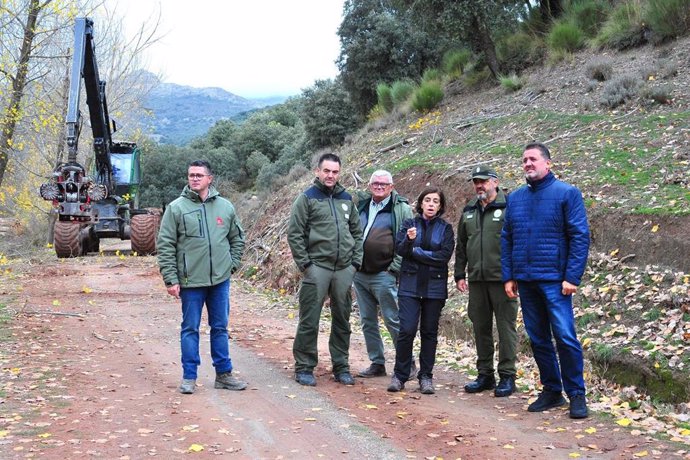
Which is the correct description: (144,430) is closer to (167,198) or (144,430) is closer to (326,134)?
(326,134)

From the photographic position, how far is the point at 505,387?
268 inches

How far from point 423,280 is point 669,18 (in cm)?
1400

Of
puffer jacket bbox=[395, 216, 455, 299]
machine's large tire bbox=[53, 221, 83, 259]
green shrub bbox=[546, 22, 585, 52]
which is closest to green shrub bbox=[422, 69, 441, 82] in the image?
green shrub bbox=[546, 22, 585, 52]

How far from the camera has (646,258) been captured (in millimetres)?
9719

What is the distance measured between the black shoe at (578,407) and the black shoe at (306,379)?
2396 mm

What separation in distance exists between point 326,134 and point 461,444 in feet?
78.7

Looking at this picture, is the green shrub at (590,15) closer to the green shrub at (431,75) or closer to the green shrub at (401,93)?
the green shrub at (431,75)

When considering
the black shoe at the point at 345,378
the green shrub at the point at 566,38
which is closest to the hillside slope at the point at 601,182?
the green shrub at the point at 566,38

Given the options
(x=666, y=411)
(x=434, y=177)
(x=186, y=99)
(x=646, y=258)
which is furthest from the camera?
(x=186, y=99)

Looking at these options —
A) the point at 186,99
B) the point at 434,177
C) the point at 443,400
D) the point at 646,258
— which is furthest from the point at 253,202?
the point at 186,99

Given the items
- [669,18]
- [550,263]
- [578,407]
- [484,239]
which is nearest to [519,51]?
[669,18]

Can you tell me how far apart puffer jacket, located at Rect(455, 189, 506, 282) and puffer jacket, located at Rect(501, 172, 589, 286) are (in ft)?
1.46

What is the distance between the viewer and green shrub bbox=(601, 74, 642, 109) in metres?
15.5

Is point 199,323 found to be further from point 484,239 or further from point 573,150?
point 573,150
